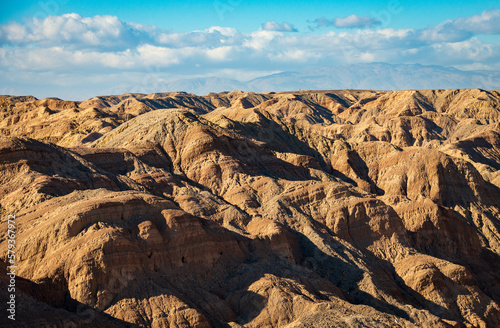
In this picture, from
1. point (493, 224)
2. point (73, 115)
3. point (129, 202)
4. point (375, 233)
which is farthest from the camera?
point (73, 115)

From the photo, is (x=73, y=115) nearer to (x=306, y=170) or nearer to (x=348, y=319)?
(x=306, y=170)

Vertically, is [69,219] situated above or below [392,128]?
above

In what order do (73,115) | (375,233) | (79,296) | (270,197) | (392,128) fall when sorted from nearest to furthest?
(79,296)
(375,233)
(270,197)
(73,115)
(392,128)

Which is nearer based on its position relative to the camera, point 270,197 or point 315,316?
point 315,316

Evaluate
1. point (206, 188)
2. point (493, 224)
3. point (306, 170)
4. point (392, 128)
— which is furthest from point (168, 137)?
point (392, 128)

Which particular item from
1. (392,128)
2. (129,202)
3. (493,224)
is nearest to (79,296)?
(129,202)

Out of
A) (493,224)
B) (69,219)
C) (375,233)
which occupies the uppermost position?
(69,219)

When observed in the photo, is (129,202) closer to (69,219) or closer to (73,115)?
(69,219)
